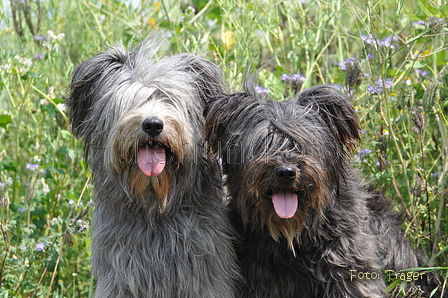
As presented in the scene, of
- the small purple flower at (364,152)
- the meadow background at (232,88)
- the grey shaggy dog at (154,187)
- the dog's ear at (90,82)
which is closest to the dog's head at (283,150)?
the grey shaggy dog at (154,187)

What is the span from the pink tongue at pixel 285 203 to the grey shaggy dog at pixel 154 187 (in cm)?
47

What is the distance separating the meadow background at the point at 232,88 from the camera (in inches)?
172

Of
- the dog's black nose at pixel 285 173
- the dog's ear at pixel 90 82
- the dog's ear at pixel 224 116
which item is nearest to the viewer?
the dog's black nose at pixel 285 173

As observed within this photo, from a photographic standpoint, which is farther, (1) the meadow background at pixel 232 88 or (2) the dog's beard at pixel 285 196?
(1) the meadow background at pixel 232 88

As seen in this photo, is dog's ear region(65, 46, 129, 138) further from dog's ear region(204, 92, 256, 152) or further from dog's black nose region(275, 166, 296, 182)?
dog's black nose region(275, 166, 296, 182)

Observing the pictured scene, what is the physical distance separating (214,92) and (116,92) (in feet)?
2.00

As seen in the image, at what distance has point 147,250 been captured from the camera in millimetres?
3682

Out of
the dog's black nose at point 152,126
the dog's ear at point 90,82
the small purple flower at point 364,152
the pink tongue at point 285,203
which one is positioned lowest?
the pink tongue at point 285,203

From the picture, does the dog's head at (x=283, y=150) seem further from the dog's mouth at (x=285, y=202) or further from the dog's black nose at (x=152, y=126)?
the dog's black nose at (x=152, y=126)

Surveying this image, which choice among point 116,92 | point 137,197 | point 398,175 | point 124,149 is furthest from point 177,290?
point 398,175

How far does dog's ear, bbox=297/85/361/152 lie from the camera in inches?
145

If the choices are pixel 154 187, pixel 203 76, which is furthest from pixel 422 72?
pixel 154 187

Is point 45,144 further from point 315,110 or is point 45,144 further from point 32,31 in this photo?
point 315,110

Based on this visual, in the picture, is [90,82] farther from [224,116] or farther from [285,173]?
[285,173]
